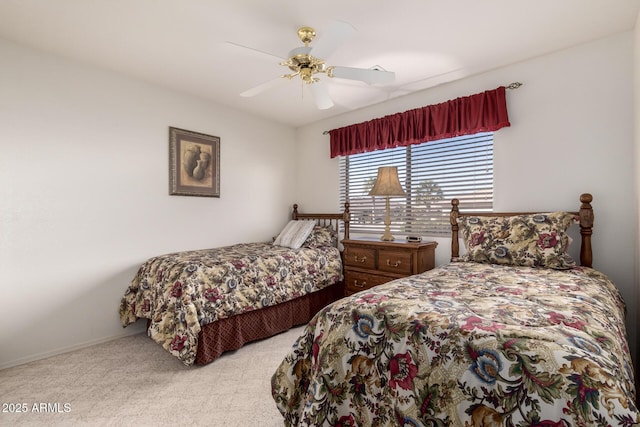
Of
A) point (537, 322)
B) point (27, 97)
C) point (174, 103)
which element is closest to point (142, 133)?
point (174, 103)

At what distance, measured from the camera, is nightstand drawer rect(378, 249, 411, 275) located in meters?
2.88

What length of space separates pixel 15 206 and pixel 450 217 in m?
3.63

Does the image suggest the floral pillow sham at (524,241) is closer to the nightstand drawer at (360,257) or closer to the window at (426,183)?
the window at (426,183)

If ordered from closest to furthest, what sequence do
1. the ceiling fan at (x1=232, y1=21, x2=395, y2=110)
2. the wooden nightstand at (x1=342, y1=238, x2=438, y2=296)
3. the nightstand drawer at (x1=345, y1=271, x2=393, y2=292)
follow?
the ceiling fan at (x1=232, y1=21, x2=395, y2=110) → the wooden nightstand at (x1=342, y1=238, x2=438, y2=296) → the nightstand drawer at (x1=345, y1=271, x2=393, y2=292)

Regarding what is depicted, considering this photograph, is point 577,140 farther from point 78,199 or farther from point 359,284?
point 78,199

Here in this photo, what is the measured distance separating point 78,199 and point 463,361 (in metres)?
3.11

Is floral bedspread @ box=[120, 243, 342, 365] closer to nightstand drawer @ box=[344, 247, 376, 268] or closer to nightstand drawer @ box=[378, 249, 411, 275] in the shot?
nightstand drawer @ box=[344, 247, 376, 268]

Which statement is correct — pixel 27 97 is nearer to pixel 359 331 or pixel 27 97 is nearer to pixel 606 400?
pixel 359 331

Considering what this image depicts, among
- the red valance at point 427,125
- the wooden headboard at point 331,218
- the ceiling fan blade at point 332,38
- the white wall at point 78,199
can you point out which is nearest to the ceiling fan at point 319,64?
the ceiling fan blade at point 332,38

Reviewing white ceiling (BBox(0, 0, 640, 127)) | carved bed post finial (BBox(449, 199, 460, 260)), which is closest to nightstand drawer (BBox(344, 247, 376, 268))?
carved bed post finial (BBox(449, 199, 460, 260))

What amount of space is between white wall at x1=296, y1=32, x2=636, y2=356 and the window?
0.51 ft

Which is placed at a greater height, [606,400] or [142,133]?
[142,133]

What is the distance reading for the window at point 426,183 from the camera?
2.95m

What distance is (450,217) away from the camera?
2961 millimetres
